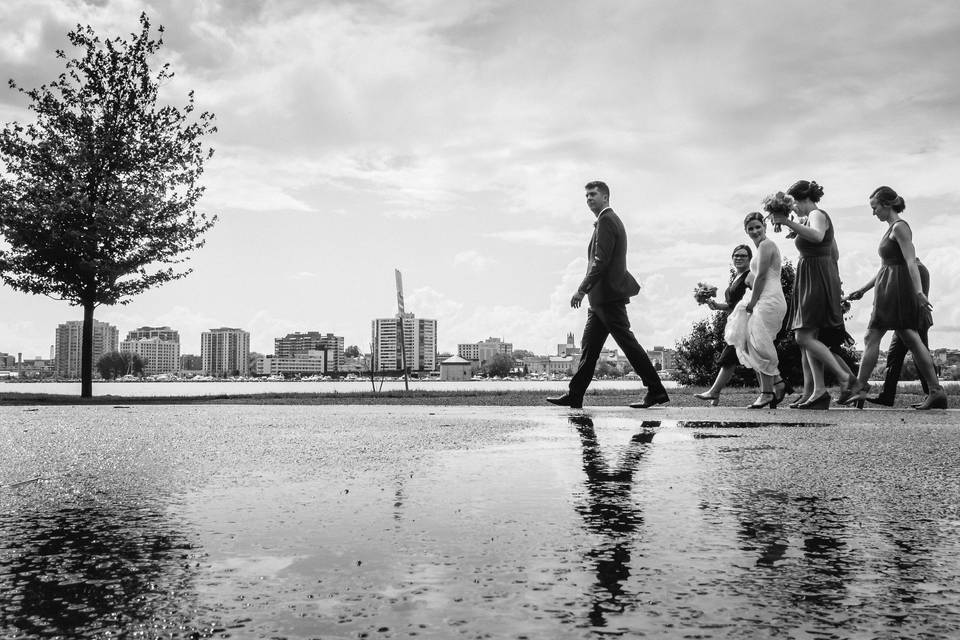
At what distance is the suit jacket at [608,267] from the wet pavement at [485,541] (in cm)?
414

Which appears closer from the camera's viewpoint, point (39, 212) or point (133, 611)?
point (133, 611)

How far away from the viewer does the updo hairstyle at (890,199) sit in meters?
9.66

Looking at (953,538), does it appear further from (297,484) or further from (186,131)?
(186,131)

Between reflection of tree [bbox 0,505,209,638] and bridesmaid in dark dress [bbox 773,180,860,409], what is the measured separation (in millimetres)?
7972

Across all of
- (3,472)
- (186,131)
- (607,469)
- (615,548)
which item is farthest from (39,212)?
(615,548)

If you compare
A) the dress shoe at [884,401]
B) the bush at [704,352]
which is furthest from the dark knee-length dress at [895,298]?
the bush at [704,352]

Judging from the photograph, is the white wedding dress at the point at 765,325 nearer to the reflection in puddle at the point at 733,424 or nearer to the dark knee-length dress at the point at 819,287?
the dark knee-length dress at the point at 819,287

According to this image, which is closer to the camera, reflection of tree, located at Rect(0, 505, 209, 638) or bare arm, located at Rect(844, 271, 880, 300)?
reflection of tree, located at Rect(0, 505, 209, 638)

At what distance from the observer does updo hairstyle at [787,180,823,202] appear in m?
9.82

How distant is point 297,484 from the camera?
12.0 ft

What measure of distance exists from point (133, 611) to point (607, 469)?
8.70ft

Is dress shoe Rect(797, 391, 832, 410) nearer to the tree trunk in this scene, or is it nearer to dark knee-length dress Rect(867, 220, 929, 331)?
dark knee-length dress Rect(867, 220, 929, 331)

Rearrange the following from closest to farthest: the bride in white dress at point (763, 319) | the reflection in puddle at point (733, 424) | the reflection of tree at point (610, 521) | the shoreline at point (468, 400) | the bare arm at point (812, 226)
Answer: the reflection of tree at point (610, 521)
the reflection in puddle at point (733, 424)
the bare arm at point (812, 226)
the bride in white dress at point (763, 319)
the shoreline at point (468, 400)

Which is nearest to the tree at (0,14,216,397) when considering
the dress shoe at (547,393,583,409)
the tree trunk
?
the tree trunk
